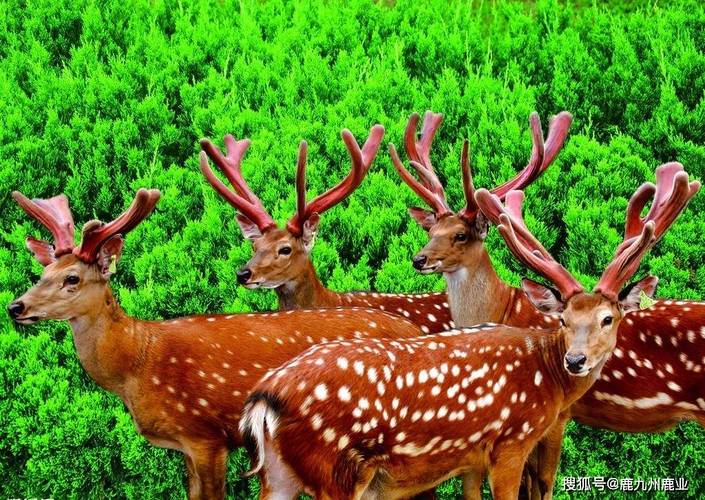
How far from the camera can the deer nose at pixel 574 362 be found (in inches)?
185

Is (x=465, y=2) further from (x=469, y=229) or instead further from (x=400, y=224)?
(x=469, y=229)

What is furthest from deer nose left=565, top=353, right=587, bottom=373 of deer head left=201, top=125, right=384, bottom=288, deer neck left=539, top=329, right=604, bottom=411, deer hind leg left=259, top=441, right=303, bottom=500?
deer head left=201, top=125, right=384, bottom=288

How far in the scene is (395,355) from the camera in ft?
15.8

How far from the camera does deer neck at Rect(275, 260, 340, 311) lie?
6309 mm

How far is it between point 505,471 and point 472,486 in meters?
0.44

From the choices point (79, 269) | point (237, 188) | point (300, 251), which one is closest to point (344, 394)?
point (79, 269)

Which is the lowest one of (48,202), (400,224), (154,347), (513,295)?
(400,224)

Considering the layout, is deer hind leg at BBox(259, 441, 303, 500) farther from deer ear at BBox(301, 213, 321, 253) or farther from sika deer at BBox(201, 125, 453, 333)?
deer ear at BBox(301, 213, 321, 253)

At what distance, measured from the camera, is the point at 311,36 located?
10.0 m

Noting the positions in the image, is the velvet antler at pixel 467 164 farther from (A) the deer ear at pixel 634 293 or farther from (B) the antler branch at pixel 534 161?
(A) the deer ear at pixel 634 293

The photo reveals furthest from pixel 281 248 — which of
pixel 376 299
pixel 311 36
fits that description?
pixel 311 36

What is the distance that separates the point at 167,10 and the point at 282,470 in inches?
258

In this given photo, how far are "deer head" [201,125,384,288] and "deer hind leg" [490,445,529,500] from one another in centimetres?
175

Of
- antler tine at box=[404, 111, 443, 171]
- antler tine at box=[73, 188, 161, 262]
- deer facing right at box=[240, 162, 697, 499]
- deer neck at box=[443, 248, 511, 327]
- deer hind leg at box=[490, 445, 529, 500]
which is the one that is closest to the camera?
deer facing right at box=[240, 162, 697, 499]
